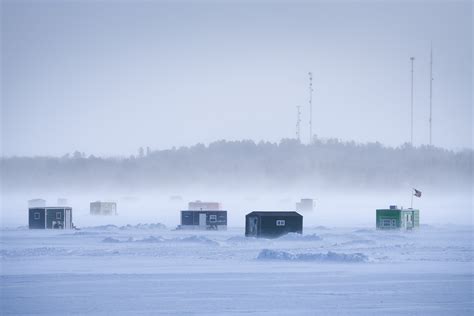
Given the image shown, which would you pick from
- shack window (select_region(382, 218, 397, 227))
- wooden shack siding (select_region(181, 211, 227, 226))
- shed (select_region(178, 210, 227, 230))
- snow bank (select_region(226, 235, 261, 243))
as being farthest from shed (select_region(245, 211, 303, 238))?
wooden shack siding (select_region(181, 211, 227, 226))

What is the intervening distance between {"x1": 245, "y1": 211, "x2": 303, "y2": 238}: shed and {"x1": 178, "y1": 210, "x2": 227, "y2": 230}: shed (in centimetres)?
1654

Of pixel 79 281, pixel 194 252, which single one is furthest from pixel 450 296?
pixel 194 252

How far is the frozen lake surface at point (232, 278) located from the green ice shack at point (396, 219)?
738 inches

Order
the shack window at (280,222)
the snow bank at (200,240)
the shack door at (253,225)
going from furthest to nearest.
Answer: the shack window at (280,222)
the shack door at (253,225)
the snow bank at (200,240)

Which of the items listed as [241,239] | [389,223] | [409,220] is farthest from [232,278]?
[409,220]

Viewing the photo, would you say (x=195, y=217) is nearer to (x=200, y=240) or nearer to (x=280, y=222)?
(x=280, y=222)

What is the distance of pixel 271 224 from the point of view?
63281mm

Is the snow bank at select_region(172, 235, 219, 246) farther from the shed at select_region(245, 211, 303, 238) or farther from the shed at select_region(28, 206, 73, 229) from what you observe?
the shed at select_region(28, 206, 73, 229)

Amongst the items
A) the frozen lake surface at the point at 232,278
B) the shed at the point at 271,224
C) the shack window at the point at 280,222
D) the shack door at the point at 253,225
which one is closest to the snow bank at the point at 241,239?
the frozen lake surface at the point at 232,278

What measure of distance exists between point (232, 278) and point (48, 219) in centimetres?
4562

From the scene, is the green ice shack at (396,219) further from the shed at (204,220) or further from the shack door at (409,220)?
the shed at (204,220)

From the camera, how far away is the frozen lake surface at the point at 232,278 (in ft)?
90.7

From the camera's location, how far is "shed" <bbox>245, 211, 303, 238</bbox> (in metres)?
62.8

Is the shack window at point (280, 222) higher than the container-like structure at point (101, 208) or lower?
higher
